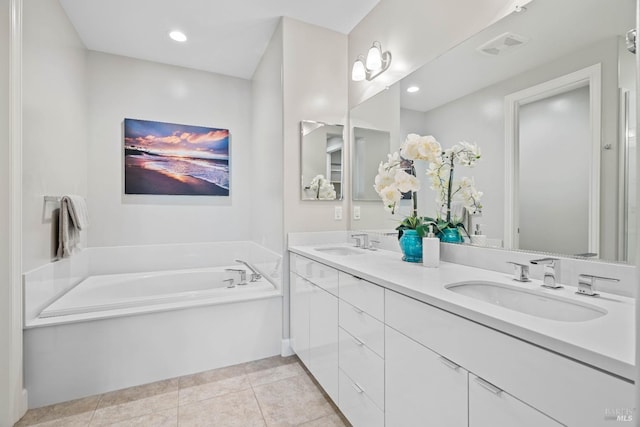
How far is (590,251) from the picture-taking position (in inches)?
40.8

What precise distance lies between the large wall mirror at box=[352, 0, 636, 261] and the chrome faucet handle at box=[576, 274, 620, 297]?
108mm

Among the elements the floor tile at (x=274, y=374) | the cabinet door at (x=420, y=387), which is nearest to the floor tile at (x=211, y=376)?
the floor tile at (x=274, y=374)

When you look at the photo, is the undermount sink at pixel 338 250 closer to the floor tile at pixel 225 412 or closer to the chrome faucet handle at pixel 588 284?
the floor tile at pixel 225 412

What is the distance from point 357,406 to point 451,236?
3.14 feet

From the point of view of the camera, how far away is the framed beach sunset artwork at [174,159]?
2.88 meters

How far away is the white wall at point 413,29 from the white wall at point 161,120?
5.02 ft

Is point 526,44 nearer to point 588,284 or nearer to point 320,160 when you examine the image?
point 588,284

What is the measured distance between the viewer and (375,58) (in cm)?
207

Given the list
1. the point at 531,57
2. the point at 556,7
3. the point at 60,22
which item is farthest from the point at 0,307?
the point at 556,7

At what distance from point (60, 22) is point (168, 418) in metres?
2.79

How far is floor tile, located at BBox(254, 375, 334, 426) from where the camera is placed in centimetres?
165

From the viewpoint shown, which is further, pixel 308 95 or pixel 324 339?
pixel 308 95

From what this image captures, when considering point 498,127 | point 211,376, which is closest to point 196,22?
point 498,127

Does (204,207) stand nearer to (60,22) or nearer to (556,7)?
(60,22)
